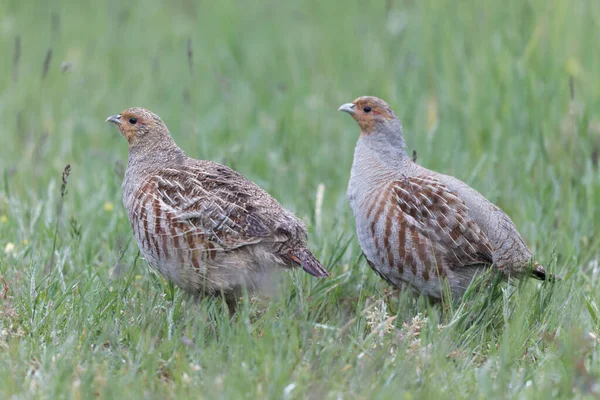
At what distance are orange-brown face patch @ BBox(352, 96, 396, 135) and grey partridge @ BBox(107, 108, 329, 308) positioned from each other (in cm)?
86

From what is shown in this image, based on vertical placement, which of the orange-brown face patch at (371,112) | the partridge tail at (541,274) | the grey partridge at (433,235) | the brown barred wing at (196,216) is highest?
the orange-brown face patch at (371,112)

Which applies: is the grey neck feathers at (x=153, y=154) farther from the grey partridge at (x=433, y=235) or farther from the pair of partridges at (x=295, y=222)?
the grey partridge at (x=433, y=235)

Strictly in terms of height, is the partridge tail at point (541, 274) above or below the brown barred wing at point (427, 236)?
below

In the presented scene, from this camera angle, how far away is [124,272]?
14.9 ft

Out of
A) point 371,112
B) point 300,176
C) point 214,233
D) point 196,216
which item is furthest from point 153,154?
point 300,176

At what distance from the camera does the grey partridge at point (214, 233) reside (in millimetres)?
4188

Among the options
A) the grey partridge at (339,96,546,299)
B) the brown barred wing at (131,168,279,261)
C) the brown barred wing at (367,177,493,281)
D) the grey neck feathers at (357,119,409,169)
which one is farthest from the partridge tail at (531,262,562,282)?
the brown barred wing at (131,168,279,261)

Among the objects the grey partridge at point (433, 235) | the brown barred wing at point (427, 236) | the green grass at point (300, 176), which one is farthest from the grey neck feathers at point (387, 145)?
the green grass at point (300, 176)

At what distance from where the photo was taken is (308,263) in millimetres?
4199

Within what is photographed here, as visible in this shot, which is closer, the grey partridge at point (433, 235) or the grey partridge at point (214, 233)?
the grey partridge at point (214, 233)

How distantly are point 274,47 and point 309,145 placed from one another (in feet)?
7.14

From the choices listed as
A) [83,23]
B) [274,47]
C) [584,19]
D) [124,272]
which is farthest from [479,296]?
[83,23]

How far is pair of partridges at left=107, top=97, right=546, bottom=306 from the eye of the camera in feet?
13.8

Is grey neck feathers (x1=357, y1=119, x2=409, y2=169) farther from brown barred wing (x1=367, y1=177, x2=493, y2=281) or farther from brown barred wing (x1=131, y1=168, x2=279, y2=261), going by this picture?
brown barred wing (x1=131, y1=168, x2=279, y2=261)
